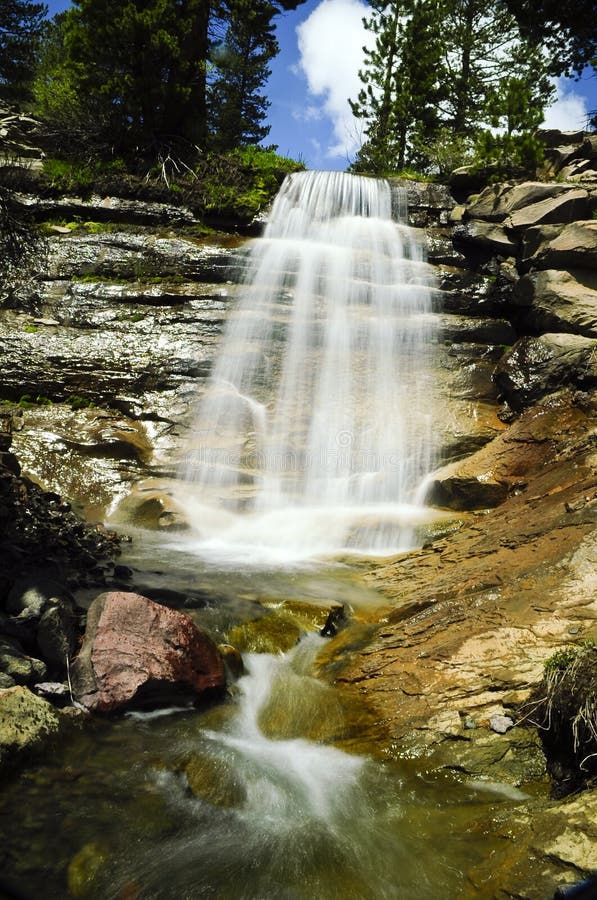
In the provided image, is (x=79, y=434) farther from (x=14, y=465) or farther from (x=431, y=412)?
(x=431, y=412)

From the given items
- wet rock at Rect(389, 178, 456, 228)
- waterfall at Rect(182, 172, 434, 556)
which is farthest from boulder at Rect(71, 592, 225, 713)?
wet rock at Rect(389, 178, 456, 228)

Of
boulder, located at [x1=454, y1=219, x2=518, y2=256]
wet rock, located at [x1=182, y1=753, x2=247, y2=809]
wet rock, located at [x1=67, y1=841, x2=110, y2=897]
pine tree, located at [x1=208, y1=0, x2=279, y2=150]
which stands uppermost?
pine tree, located at [x1=208, y1=0, x2=279, y2=150]

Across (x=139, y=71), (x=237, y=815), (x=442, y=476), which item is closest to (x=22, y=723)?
(x=237, y=815)

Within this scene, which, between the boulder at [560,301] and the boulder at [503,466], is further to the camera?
the boulder at [560,301]

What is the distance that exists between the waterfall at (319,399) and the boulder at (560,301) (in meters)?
2.35

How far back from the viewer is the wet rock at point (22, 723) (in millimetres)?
3514

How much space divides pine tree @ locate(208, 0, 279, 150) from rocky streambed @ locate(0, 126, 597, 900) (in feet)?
31.3

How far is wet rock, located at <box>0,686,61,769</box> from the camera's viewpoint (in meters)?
3.51

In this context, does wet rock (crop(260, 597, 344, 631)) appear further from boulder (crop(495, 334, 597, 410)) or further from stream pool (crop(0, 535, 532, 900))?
boulder (crop(495, 334, 597, 410))

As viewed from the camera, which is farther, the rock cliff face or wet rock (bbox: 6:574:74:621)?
wet rock (bbox: 6:574:74:621)

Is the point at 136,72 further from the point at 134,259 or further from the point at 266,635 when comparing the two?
the point at 266,635

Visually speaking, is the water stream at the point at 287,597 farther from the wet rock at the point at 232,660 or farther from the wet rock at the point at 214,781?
the wet rock at the point at 232,660

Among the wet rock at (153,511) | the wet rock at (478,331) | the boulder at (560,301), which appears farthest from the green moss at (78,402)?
the boulder at (560,301)

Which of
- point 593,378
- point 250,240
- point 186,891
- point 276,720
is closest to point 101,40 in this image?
point 250,240
